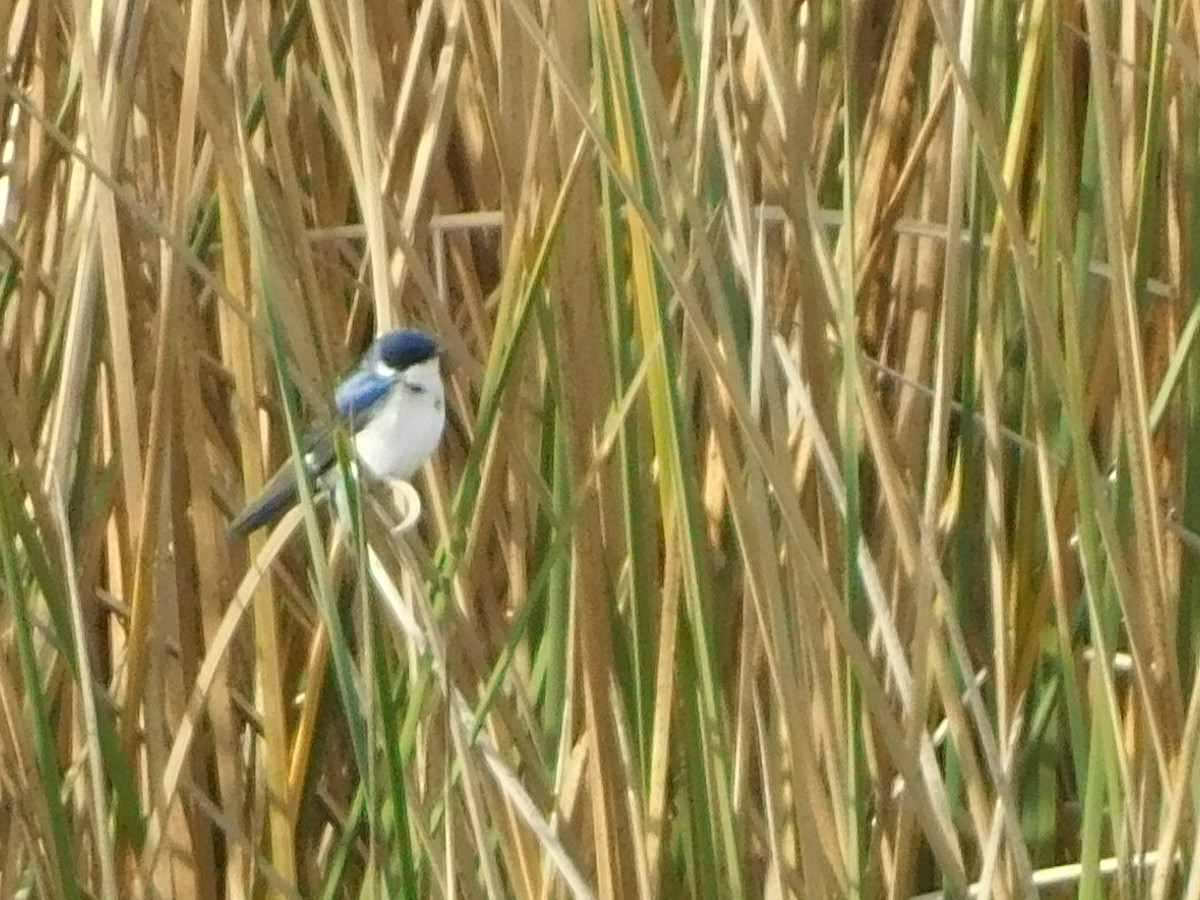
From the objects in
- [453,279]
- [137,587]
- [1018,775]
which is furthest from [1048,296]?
[137,587]

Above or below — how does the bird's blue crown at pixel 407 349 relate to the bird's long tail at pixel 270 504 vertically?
above

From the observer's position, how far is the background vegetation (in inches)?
44.4

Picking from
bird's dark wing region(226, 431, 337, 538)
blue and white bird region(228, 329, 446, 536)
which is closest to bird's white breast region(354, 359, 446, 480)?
blue and white bird region(228, 329, 446, 536)

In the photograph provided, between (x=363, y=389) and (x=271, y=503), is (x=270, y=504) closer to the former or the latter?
(x=271, y=503)

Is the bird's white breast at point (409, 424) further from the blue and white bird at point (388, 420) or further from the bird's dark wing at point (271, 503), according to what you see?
the bird's dark wing at point (271, 503)

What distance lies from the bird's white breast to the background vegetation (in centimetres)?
3

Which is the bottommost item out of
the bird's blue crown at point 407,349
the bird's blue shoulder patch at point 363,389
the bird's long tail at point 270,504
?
the bird's long tail at point 270,504

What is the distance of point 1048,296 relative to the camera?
4.03ft

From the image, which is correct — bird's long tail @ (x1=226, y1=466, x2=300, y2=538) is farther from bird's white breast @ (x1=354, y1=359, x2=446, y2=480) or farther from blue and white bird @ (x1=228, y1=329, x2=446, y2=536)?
bird's white breast @ (x1=354, y1=359, x2=446, y2=480)

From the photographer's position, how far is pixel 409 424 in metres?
1.52

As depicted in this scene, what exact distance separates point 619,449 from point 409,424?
381 mm

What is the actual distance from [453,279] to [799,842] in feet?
1.82

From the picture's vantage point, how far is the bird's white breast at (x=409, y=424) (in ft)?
4.91

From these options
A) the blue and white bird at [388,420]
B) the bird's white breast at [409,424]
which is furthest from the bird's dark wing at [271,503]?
the bird's white breast at [409,424]
